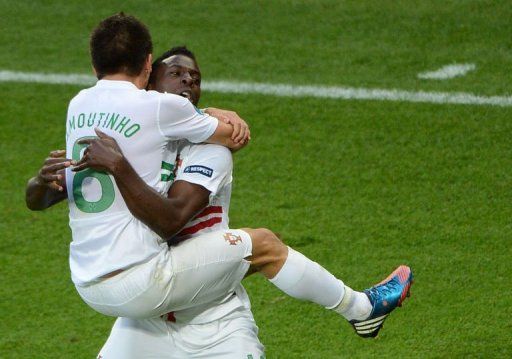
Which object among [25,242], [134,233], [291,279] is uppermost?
[134,233]

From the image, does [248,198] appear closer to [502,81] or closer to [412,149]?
[412,149]

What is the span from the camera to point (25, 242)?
7805 millimetres

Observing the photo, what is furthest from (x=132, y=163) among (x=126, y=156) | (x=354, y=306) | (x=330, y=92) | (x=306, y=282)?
(x=330, y=92)

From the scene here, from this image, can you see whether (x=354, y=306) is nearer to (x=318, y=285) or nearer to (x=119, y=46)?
(x=318, y=285)

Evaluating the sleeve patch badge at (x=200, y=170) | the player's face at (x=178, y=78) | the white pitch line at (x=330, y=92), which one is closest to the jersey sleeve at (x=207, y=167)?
the sleeve patch badge at (x=200, y=170)

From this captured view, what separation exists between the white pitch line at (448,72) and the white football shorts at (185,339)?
449 centimetres

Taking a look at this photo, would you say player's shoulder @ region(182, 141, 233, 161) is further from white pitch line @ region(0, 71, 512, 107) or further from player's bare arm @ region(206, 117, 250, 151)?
white pitch line @ region(0, 71, 512, 107)

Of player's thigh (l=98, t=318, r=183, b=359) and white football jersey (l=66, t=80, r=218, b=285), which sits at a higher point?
white football jersey (l=66, t=80, r=218, b=285)

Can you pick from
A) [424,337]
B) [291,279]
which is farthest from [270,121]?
[291,279]

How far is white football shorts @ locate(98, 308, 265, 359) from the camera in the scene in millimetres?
5262

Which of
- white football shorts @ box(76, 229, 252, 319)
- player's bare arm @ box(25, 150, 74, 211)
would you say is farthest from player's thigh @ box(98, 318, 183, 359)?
player's bare arm @ box(25, 150, 74, 211)

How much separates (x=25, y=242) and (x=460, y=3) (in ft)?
14.2

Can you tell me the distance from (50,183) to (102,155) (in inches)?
13.1

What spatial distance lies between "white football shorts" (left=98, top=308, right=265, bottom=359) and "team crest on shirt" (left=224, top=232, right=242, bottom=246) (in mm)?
345
